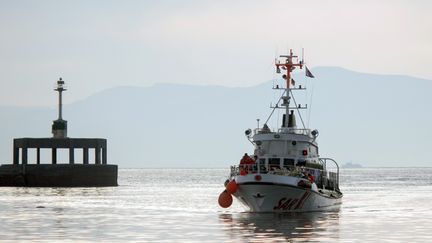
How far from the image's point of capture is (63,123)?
134 meters

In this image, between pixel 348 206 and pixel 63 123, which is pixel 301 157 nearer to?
pixel 348 206

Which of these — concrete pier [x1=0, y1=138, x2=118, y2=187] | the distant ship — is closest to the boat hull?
the distant ship

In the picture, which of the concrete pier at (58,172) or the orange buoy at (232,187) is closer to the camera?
the orange buoy at (232,187)

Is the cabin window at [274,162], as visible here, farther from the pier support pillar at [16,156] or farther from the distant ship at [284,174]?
the pier support pillar at [16,156]

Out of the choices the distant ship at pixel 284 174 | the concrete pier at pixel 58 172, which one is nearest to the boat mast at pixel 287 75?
the distant ship at pixel 284 174

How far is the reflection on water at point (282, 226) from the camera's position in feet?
153

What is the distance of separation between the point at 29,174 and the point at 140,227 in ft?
246

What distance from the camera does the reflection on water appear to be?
4652 centimetres

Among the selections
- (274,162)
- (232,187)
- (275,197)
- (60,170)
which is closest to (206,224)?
(232,187)

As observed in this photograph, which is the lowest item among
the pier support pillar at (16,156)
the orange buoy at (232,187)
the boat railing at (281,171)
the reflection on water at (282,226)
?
the reflection on water at (282,226)

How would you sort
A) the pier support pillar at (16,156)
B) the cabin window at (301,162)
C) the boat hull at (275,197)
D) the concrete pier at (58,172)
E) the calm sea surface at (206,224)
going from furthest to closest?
the pier support pillar at (16,156) → the concrete pier at (58,172) → the cabin window at (301,162) → the boat hull at (275,197) → the calm sea surface at (206,224)

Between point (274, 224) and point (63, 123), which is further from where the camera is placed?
point (63, 123)

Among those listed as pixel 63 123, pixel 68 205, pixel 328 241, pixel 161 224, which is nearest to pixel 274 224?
pixel 161 224

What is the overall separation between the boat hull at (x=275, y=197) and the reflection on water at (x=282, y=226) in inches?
23.6
